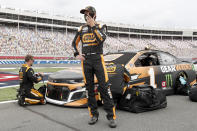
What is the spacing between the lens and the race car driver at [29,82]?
410 centimetres

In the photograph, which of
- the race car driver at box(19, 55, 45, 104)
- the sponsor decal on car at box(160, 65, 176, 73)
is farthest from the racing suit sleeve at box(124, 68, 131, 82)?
the race car driver at box(19, 55, 45, 104)

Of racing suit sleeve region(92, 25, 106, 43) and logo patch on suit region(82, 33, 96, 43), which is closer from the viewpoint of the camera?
racing suit sleeve region(92, 25, 106, 43)

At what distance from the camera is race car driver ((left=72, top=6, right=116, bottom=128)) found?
113 inches

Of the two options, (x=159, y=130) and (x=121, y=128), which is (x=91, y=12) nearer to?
(x=121, y=128)

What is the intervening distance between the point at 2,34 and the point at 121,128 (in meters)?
32.6

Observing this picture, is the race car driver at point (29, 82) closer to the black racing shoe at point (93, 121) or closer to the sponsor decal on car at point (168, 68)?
the black racing shoe at point (93, 121)

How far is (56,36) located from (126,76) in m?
37.6

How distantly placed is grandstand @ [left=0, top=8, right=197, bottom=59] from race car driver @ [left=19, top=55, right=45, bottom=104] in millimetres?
9195

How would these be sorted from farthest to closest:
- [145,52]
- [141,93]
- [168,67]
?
[168,67] < [145,52] < [141,93]

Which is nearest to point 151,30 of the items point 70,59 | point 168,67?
point 70,59

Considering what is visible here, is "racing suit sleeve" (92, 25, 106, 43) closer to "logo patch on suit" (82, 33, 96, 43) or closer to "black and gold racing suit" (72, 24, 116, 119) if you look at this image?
"black and gold racing suit" (72, 24, 116, 119)

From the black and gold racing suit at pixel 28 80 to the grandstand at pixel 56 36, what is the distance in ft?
30.3

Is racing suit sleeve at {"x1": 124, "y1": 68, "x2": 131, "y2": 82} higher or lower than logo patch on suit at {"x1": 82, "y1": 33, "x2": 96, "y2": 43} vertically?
lower

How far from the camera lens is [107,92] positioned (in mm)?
2943
